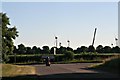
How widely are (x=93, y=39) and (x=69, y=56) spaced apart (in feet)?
27.7

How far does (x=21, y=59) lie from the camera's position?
90375mm

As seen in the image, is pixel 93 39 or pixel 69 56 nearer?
pixel 93 39

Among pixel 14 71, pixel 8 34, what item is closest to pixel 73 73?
pixel 14 71

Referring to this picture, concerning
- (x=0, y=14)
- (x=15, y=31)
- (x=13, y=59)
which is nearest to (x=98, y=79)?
(x=0, y=14)

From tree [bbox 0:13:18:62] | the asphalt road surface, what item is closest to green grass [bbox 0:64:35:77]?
the asphalt road surface

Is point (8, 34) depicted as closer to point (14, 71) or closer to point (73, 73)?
point (14, 71)

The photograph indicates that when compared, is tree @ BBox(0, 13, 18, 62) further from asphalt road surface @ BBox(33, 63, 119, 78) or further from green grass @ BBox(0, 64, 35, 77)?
asphalt road surface @ BBox(33, 63, 119, 78)

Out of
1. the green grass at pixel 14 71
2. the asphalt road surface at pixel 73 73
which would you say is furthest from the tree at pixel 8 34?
the asphalt road surface at pixel 73 73

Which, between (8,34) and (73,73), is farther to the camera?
(8,34)

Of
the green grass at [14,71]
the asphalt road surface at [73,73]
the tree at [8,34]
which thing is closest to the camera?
the asphalt road surface at [73,73]

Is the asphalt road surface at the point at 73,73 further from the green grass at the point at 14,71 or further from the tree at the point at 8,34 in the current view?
the tree at the point at 8,34

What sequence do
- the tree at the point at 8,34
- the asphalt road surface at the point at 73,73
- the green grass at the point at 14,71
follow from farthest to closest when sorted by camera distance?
the tree at the point at 8,34 → the green grass at the point at 14,71 → the asphalt road surface at the point at 73,73

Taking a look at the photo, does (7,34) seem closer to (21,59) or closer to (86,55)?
(21,59)

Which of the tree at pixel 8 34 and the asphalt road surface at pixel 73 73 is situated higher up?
the tree at pixel 8 34
